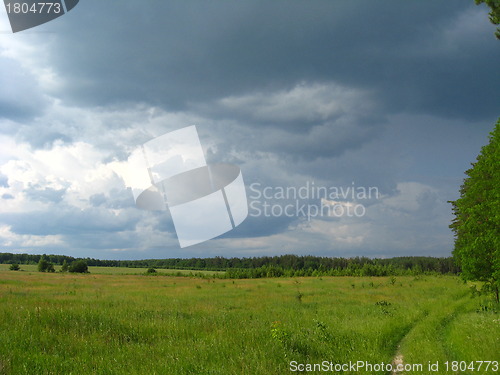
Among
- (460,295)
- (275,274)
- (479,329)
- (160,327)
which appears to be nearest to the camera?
(479,329)

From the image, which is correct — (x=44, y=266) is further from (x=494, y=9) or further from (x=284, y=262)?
(x=494, y=9)

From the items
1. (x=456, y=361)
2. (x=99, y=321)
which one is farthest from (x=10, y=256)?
(x=456, y=361)

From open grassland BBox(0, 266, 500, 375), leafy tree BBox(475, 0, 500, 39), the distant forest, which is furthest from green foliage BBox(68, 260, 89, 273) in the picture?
leafy tree BBox(475, 0, 500, 39)

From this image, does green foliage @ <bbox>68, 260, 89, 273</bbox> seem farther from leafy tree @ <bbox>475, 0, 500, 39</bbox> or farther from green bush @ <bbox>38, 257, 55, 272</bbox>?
leafy tree @ <bbox>475, 0, 500, 39</bbox>

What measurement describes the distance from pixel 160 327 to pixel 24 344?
4.63 m

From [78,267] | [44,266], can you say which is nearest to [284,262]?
[78,267]

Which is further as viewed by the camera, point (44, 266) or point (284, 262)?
point (284, 262)

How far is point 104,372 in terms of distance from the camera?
8.93 metres

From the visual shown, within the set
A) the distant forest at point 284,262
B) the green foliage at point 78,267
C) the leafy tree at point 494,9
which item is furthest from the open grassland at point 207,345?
the distant forest at point 284,262

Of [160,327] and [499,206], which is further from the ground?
[499,206]

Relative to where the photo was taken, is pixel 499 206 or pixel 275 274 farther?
pixel 275 274

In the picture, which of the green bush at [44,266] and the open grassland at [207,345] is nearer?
the open grassland at [207,345]

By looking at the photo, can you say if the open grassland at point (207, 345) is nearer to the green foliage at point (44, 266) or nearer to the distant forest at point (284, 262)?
the green foliage at point (44, 266)

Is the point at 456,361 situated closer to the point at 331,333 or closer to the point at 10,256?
the point at 331,333
